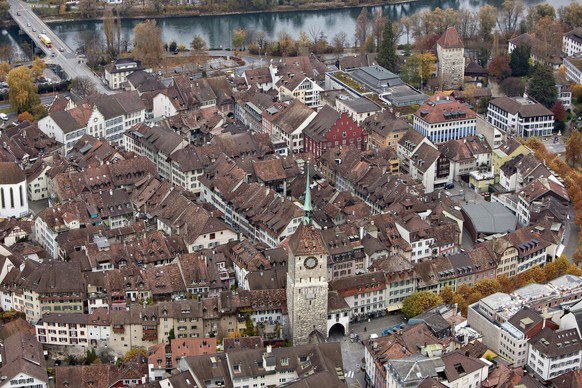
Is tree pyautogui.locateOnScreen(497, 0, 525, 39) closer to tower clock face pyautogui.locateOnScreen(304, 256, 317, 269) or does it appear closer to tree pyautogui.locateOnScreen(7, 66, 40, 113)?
tree pyautogui.locateOnScreen(7, 66, 40, 113)

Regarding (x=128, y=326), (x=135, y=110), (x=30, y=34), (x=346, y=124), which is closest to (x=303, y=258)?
(x=128, y=326)

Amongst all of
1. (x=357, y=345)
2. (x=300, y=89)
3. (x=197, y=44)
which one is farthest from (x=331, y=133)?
(x=197, y=44)

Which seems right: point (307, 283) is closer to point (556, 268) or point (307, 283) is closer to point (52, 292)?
point (52, 292)

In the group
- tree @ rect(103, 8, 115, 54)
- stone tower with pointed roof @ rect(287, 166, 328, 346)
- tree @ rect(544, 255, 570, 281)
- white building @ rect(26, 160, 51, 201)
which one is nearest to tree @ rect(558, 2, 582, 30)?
tree @ rect(103, 8, 115, 54)

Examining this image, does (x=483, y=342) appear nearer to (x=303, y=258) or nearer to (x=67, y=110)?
(x=303, y=258)

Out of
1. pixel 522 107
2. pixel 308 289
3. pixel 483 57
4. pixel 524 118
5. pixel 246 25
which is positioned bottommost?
pixel 246 25

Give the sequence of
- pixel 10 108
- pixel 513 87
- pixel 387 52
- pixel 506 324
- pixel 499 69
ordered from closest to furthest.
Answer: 1. pixel 506 324
2. pixel 10 108
3. pixel 513 87
4. pixel 499 69
5. pixel 387 52

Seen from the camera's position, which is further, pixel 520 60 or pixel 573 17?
pixel 573 17
